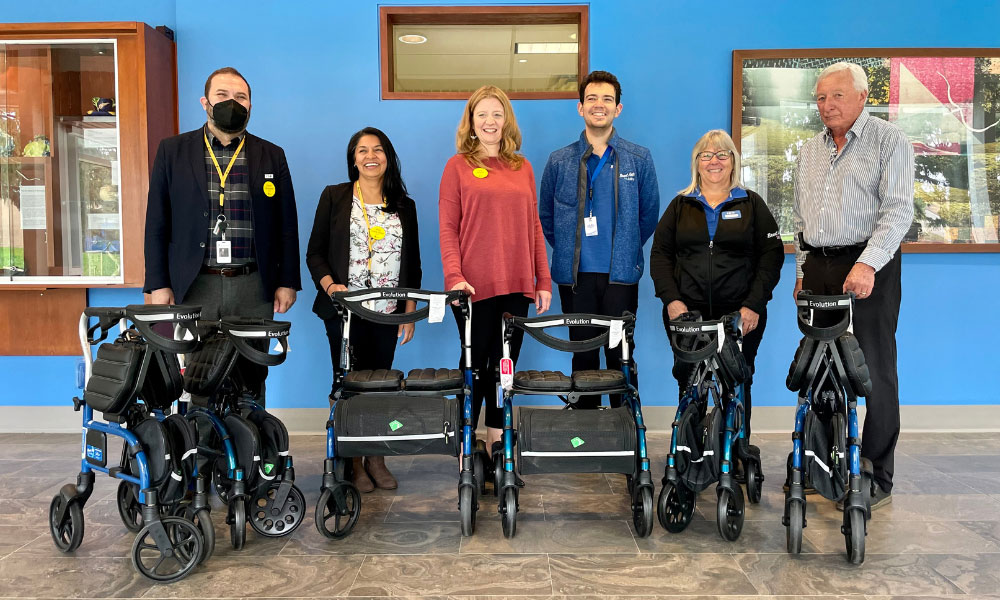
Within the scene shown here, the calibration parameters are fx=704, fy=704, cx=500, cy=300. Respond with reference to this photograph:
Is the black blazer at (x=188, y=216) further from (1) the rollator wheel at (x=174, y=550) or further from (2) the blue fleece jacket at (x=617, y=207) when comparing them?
(2) the blue fleece jacket at (x=617, y=207)

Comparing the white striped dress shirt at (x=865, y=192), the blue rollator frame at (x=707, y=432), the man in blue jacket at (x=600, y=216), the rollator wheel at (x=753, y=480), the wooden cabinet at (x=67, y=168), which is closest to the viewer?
the blue rollator frame at (x=707, y=432)

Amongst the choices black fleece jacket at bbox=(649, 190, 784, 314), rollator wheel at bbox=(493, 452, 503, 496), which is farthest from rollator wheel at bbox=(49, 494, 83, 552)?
black fleece jacket at bbox=(649, 190, 784, 314)

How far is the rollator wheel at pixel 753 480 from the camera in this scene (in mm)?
2975

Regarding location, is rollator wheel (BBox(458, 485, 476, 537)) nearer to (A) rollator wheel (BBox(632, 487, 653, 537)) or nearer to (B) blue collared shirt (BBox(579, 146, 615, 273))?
(A) rollator wheel (BBox(632, 487, 653, 537))

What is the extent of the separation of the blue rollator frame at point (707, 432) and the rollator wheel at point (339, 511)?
1.16m

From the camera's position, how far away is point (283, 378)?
437 centimetres

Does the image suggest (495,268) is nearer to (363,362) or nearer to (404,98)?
(363,362)

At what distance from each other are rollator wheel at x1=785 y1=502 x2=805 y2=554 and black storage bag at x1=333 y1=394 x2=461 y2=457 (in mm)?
1217

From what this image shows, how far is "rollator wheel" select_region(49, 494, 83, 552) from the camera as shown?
251cm

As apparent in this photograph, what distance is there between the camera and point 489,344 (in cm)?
329

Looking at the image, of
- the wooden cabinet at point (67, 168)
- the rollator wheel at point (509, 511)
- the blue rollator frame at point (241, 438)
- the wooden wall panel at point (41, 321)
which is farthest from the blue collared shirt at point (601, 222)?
the wooden wall panel at point (41, 321)

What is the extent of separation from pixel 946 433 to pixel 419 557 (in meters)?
3.55

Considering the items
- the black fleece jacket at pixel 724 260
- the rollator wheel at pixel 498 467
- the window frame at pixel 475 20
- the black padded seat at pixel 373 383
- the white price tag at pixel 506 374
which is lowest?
the rollator wheel at pixel 498 467

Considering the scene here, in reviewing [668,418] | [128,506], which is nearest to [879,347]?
[668,418]
